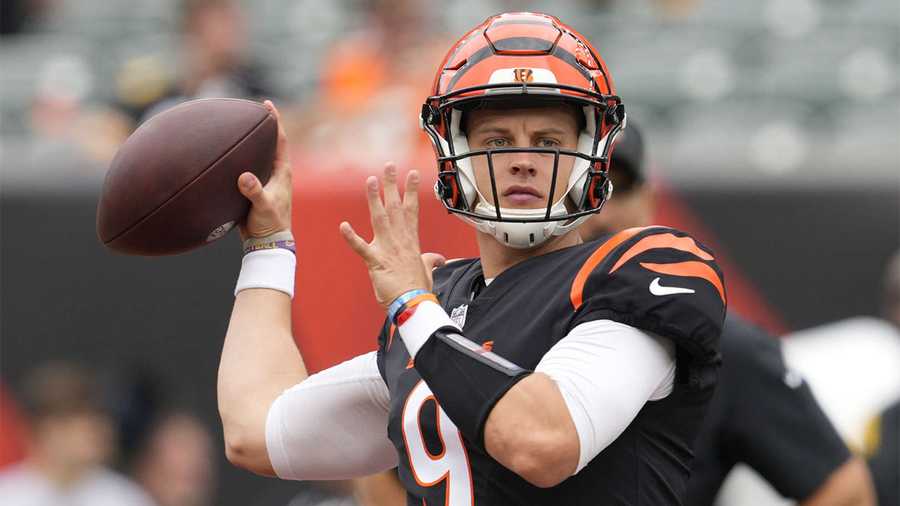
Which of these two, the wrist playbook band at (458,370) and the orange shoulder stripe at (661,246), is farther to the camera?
the orange shoulder stripe at (661,246)

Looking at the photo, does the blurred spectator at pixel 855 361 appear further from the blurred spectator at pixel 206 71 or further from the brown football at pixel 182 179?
the brown football at pixel 182 179

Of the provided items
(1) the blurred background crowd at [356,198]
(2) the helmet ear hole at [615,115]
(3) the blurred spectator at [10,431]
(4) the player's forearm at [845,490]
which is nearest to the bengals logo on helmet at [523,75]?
(2) the helmet ear hole at [615,115]

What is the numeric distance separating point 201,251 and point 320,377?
291 cm

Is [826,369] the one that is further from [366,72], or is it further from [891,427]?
[366,72]

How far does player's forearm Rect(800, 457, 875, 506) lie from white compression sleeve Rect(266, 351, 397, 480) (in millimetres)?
1260

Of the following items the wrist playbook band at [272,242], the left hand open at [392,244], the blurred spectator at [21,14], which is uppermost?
the left hand open at [392,244]

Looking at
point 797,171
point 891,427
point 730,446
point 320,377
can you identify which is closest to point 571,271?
point 320,377

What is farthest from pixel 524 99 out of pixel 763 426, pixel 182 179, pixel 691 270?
pixel 763 426

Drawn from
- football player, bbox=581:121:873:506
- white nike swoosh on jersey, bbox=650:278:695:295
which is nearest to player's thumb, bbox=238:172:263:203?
white nike swoosh on jersey, bbox=650:278:695:295

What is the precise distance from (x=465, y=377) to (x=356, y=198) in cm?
303

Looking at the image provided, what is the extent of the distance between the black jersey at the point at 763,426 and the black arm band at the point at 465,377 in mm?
1233

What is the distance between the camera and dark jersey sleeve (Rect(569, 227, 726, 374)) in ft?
6.51

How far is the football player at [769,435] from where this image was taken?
3119 mm

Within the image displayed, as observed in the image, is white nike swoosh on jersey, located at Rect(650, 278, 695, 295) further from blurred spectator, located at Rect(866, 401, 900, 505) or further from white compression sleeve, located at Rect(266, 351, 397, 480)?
blurred spectator, located at Rect(866, 401, 900, 505)
